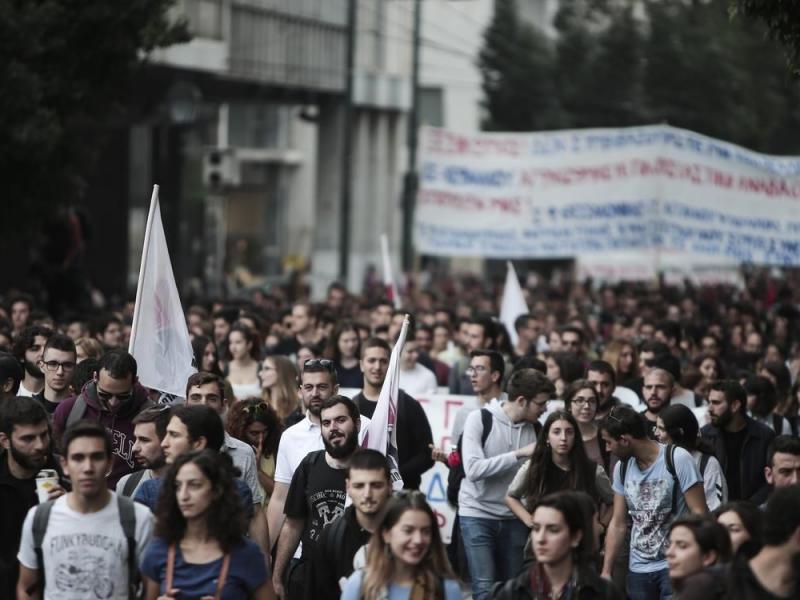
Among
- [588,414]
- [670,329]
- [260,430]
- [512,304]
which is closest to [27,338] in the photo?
[260,430]

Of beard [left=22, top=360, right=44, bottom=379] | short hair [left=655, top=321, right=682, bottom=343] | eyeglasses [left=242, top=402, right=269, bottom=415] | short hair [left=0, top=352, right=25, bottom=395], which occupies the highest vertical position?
short hair [left=655, top=321, right=682, bottom=343]

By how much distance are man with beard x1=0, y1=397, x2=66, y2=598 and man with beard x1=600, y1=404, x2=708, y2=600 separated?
110 inches

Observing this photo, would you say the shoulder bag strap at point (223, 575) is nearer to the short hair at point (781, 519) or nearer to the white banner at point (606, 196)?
the short hair at point (781, 519)

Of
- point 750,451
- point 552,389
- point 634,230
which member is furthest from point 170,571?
point 634,230

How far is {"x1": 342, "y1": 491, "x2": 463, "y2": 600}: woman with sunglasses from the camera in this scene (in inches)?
247

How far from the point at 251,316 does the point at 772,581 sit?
821 centimetres

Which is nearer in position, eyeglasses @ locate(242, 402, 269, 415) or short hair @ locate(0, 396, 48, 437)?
short hair @ locate(0, 396, 48, 437)

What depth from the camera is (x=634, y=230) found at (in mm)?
21078

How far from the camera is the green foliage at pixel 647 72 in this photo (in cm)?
4734

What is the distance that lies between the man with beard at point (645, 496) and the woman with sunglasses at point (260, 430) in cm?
175

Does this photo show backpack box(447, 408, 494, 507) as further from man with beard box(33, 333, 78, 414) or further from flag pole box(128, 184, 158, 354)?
man with beard box(33, 333, 78, 414)

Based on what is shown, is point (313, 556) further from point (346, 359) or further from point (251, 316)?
point (251, 316)

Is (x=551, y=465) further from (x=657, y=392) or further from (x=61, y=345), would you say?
(x=61, y=345)

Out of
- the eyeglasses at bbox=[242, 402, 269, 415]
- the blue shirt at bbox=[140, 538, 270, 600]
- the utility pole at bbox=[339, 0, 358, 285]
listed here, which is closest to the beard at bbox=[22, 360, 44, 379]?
the eyeglasses at bbox=[242, 402, 269, 415]
